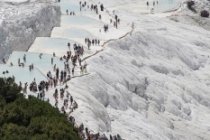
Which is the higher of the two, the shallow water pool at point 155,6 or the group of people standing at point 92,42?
the group of people standing at point 92,42

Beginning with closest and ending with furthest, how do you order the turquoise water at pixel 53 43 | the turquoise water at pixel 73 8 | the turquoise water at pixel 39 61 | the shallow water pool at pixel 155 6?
the turquoise water at pixel 39 61, the turquoise water at pixel 53 43, the turquoise water at pixel 73 8, the shallow water pool at pixel 155 6

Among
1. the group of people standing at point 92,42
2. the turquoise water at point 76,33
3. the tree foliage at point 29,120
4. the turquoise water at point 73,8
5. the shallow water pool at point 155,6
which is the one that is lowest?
the shallow water pool at point 155,6

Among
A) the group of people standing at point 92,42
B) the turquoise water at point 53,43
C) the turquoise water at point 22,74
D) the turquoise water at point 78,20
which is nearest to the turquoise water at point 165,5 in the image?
the turquoise water at point 78,20

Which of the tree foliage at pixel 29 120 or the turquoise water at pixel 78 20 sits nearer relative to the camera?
the tree foliage at pixel 29 120

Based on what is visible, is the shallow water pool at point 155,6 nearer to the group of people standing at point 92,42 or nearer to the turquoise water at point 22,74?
the group of people standing at point 92,42

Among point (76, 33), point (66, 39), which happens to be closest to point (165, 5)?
point (76, 33)

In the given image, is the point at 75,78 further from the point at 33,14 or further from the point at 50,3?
the point at 50,3

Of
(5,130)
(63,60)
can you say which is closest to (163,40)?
(63,60)
